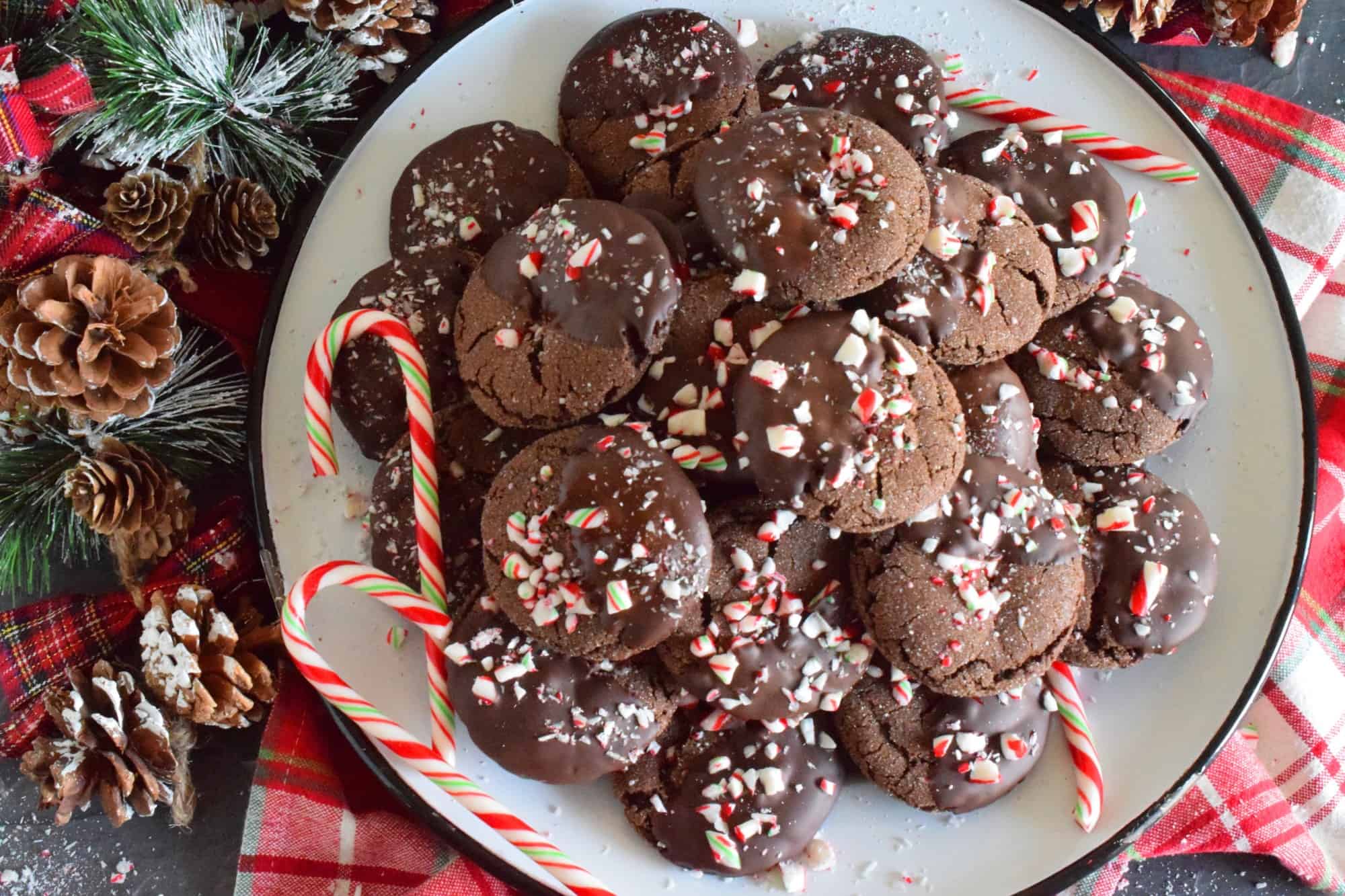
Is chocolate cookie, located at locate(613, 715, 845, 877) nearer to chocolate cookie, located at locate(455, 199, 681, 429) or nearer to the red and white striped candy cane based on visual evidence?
the red and white striped candy cane

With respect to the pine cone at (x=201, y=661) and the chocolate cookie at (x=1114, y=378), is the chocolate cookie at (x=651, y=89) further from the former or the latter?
the pine cone at (x=201, y=661)

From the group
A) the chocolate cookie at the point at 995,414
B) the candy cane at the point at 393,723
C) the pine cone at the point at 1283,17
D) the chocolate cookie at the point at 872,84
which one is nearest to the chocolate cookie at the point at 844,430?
the chocolate cookie at the point at 995,414

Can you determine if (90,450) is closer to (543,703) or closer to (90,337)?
(90,337)

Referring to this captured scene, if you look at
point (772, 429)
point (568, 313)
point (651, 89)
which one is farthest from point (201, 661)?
point (651, 89)

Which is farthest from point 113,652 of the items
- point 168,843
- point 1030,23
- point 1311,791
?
point 1311,791

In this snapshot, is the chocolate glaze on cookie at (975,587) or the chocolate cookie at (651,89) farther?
the chocolate cookie at (651,89)

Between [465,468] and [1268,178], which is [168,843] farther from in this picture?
[1268,178]
